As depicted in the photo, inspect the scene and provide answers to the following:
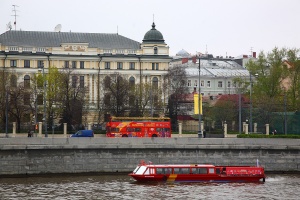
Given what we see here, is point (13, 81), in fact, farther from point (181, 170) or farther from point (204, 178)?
point (204, 178)

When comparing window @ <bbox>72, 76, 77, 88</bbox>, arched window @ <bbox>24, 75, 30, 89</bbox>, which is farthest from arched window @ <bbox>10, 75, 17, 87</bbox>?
window @ <bbox>72, 76, 77, 88</bbox>

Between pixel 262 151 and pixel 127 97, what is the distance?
45338 mm

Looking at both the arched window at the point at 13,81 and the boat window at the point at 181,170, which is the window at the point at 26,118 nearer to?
the arched window at the point at 13,81

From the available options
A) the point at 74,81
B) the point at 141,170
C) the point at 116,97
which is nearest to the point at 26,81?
the point at 74,81

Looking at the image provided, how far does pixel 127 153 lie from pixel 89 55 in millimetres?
62282

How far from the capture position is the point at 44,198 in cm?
5622

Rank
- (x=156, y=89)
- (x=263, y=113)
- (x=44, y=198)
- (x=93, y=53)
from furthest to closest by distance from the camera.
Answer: (x=93, y=53) < (x=156, y=89) < (x=263, y=113) < (x=44, y=198)

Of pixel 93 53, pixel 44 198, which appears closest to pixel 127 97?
pixel 93 53

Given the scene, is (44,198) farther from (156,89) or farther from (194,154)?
(156,89)

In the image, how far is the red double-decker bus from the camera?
88.6 meters

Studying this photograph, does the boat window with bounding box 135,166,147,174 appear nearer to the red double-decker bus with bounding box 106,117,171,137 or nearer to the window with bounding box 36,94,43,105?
the red double-decker bus with bounding box 106,117,171,137

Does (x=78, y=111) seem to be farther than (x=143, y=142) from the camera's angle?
Yes

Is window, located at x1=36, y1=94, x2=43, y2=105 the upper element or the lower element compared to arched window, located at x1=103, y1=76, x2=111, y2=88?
lower

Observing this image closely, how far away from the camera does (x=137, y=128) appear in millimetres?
89062
